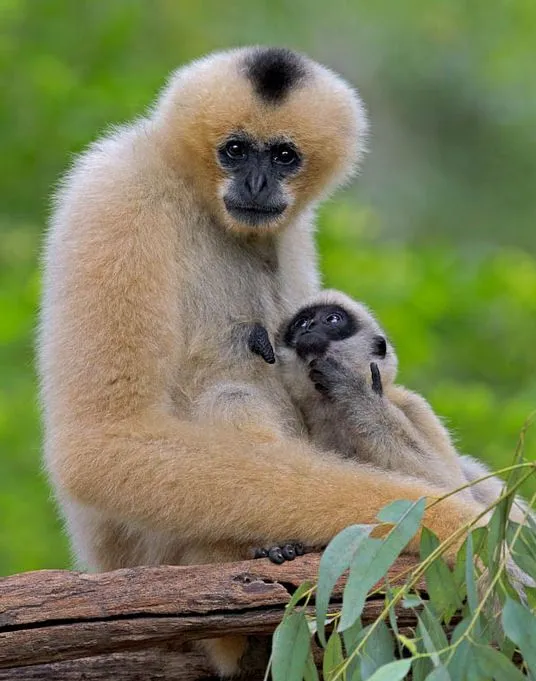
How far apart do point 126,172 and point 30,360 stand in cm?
415

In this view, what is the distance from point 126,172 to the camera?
4.85 metres

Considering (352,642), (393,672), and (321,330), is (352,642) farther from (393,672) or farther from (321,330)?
(321,330)

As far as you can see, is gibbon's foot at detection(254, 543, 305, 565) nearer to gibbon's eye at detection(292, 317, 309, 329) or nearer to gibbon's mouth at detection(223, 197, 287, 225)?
gibbon's eye at detection(292, 317, 309, 329)

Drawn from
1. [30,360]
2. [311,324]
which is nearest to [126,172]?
[311,324]

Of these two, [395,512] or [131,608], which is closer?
[395,512]

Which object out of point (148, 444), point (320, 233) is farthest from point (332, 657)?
point (320, 233)

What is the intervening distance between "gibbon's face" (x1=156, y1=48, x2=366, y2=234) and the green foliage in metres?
1.89

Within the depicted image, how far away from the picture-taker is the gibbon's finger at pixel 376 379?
5.08 metres

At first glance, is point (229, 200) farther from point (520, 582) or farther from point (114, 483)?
point (520, 582)

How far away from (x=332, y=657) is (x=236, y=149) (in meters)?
2.41

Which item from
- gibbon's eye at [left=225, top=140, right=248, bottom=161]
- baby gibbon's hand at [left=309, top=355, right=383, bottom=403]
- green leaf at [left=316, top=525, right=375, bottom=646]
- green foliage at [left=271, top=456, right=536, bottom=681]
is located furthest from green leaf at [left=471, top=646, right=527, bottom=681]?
gibbon's eye at [left=225, top=140, right=248, bottom=161]

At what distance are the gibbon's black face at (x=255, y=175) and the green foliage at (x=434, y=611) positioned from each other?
6.03ft

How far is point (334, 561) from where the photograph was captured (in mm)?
3564

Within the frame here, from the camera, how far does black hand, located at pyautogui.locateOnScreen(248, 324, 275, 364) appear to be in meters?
4.99
